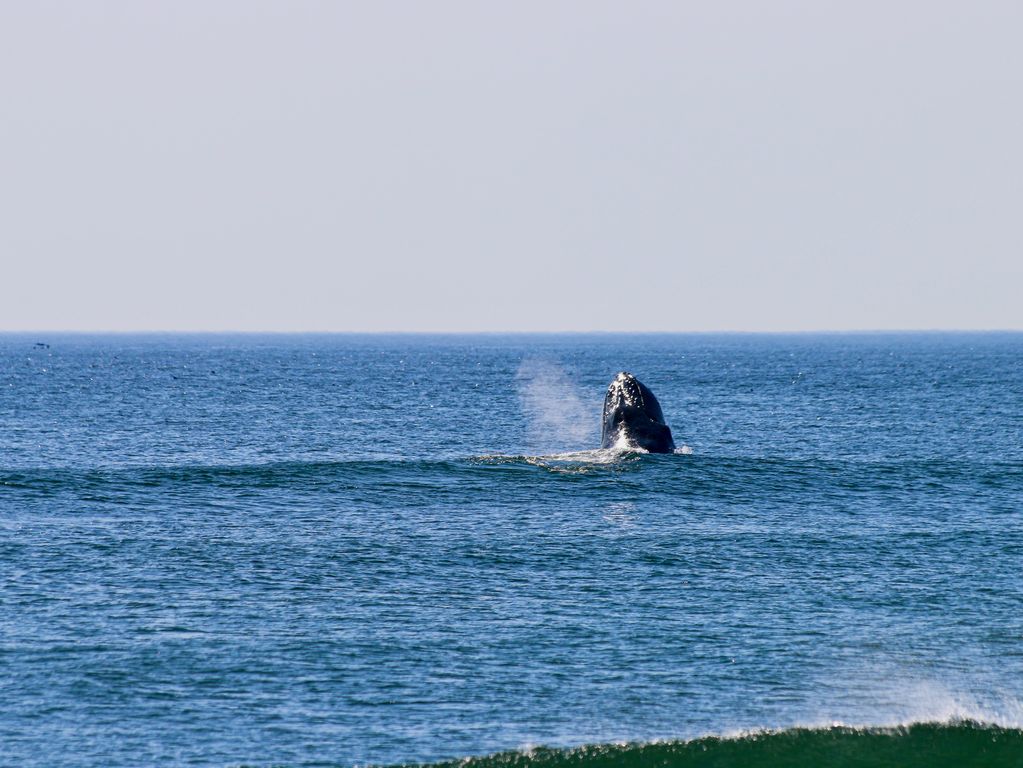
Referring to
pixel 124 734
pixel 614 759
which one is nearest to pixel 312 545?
pixel 124 734

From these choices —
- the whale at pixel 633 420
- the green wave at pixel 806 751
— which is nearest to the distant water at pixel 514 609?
the green wave at pixel 806 751

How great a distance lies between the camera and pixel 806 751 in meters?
21.8

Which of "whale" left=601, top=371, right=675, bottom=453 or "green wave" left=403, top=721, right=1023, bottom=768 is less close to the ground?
"whale" left=601, top=371, right=675, bottom=453

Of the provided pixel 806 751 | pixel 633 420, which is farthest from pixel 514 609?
pixel 633 420

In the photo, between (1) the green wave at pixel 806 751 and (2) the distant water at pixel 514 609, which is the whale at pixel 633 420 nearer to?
(2) the distant water at pixel 514 609

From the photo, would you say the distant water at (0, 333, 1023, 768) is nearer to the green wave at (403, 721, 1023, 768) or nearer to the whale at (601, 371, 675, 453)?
the green wave at (403, 721, 1023, 768)

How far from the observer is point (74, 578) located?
3600 cm

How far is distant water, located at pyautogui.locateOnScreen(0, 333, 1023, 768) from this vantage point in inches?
901

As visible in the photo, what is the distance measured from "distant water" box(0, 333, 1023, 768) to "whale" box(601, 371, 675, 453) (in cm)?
211

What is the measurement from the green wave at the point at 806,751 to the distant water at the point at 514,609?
0.20ft

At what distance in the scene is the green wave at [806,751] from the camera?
21.4m

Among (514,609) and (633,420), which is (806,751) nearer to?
(514,609)

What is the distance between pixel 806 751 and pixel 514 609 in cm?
1166

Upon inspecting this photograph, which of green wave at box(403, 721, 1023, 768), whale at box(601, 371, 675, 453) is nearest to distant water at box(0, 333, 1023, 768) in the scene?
green wave at box(403, 721, 1023, 768)
